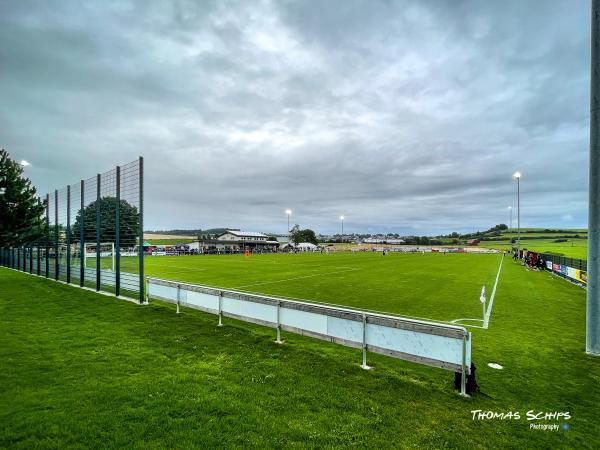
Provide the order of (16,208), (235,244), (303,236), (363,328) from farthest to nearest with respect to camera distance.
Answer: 1. (303,236)
2. (235,244)
3. (16,208)
4. (363,328)

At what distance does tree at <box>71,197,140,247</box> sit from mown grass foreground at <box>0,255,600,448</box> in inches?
196

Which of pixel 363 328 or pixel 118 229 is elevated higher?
pixel 118 229

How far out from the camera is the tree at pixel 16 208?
100ft

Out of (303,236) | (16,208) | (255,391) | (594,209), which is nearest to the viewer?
(255,391)

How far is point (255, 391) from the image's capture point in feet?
15.7

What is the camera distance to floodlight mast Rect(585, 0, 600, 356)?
6910 mm

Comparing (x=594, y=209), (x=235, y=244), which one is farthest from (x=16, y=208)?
(x=235, y=244)

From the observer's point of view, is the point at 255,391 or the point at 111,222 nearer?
the point at 255,391

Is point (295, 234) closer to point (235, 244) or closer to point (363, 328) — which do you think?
point (235, 244)

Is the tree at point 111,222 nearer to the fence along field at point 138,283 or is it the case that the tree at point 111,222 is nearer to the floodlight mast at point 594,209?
the fence along field at point 138,283

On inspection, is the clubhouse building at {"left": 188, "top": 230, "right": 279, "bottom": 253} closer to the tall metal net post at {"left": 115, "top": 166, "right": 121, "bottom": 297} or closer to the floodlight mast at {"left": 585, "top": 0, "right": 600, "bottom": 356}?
the tall metal net post at {"left": 115, "top": 166, "right": 121, "bottom": 297}

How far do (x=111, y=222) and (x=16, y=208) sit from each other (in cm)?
2581

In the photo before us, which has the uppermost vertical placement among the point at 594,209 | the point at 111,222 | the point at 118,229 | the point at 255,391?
the point at 594,209

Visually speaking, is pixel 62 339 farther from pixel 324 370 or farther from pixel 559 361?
pixel 559 361
